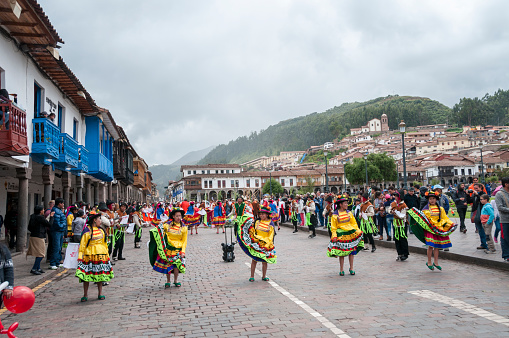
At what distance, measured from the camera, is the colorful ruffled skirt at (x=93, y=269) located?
6906 mm

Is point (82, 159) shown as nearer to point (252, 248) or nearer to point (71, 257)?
point (71, 257)

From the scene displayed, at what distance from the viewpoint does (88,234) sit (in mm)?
7098

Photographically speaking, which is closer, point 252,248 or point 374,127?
point 252,248

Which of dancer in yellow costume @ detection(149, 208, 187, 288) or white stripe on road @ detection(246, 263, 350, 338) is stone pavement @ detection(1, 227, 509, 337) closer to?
white stripe on road @ detection(246, 263, 350, 338)

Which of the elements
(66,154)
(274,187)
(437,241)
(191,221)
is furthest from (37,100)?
(274,187)

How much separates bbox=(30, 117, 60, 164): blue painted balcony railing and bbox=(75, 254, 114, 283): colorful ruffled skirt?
843 centimetres

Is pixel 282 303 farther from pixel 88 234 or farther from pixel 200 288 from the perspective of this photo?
pixel 88 234

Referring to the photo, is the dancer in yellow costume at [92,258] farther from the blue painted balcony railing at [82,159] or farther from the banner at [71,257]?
the blue painted balcony railing at [82,159]

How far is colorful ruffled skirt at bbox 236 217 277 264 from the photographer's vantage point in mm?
8031

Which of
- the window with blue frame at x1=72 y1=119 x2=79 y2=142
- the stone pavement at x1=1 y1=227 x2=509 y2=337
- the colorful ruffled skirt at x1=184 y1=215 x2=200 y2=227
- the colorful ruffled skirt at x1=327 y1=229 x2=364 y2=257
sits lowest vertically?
the stone pavement at x1=1 y1=227 x2=509 y2=337

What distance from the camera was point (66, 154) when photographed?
16.1m

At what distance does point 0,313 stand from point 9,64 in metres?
9.10

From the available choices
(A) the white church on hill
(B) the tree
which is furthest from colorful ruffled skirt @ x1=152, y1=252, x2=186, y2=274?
(A) the white church on hill

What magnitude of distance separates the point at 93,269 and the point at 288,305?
3299 mm
